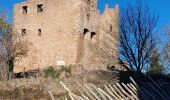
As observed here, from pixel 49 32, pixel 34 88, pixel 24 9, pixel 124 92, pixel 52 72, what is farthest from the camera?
pixel 24 9

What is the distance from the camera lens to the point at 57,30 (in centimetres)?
3709

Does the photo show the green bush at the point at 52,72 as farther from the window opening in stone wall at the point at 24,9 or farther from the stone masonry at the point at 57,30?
the window opening in stone wall at the point at 24,9

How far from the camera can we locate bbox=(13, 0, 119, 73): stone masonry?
119 feet

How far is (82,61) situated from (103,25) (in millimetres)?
5075

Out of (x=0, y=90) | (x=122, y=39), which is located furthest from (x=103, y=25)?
(x=0, y=90)

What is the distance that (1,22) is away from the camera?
109ft

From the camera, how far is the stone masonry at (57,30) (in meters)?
36.4

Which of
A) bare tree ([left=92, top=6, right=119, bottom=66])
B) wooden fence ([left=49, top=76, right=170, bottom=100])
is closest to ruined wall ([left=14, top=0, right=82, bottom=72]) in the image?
bare tree ([left=92, top=6, right=119, bottom=66])

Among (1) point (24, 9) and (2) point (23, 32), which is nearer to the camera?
(2) point (23, 32)

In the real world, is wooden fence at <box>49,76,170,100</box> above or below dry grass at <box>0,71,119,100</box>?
above

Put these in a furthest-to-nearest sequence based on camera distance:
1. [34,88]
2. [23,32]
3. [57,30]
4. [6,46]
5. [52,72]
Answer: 1. [23,32]
2. [57,30]
3. [52,72]
4. [6,46]
5. [34,88]

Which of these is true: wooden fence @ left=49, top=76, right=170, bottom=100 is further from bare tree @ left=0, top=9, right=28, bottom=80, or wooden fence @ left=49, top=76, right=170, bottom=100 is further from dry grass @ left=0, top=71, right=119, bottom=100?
bare tree @ left=0, top=9, right=28, bottom=80

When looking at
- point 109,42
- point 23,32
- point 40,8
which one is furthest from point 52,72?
point 40,8

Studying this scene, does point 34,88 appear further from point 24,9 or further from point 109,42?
point 24,9
